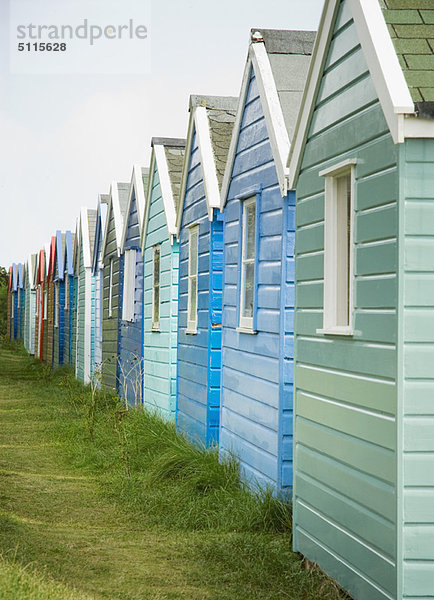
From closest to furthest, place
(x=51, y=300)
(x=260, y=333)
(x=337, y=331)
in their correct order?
(x=337, y=331)
(x=260, y=333)
(x=51, y=300)

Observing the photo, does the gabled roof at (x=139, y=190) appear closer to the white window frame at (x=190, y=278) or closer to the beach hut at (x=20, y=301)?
the white window frame at (x=190, y=278)

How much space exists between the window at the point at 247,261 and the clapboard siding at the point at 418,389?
4167mm

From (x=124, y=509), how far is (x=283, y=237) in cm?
324

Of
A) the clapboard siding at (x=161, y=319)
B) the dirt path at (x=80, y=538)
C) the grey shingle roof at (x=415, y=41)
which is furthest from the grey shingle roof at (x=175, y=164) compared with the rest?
the grey shingle roof at (x=415, y=41)

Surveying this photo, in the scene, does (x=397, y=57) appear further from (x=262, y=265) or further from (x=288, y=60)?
(x=288, y=60)

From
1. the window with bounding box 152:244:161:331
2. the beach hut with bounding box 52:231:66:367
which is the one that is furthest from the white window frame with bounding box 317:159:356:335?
the beach hut with bounding box 52:231:66:367

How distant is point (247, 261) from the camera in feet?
30.7

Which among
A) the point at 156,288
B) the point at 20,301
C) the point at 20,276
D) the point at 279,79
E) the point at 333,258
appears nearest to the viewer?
the point at 333,258

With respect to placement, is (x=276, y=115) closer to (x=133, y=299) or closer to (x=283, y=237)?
(x=283, y=237)

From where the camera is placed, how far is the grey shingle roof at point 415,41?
5188 millimetres

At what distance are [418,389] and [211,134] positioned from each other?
751 cm

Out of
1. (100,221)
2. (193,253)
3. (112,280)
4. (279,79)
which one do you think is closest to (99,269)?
(100,221)

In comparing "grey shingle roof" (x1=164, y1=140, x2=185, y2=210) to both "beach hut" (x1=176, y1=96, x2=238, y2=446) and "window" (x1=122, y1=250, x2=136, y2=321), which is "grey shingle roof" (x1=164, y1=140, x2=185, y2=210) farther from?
"window" (x1=122, y1=250, x2=136, y2=321)

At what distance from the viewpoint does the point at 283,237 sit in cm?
813
